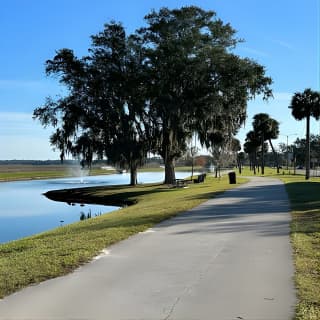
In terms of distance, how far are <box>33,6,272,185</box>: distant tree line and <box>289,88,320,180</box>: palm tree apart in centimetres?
1135

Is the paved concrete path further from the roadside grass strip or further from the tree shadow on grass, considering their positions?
the tree shadow on grass

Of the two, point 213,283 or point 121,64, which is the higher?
point 121,64

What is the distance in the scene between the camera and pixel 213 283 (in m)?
6.84

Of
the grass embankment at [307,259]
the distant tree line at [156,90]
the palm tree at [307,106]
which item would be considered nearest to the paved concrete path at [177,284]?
the grass embankment at [307,259]

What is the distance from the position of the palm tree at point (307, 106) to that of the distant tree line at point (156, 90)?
11.4m

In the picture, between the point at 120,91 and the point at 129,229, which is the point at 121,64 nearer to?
the point at 120,91

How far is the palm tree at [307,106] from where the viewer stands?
169ft

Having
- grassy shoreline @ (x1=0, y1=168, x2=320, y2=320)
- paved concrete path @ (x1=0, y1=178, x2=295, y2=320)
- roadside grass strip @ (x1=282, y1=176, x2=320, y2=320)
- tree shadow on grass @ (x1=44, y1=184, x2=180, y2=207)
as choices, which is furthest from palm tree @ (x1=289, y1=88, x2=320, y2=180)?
paved concrete path @ (x1=0, y1=178, x2=295, y2=320)

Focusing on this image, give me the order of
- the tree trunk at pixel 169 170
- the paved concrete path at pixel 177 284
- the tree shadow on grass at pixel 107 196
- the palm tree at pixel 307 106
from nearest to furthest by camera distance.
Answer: the paved concrete path at pixel 177 284 < the tree shadow on grass at pixel 107 196 < the tree trunk at pixel 169 170 < the palm tree at pixel 307 106

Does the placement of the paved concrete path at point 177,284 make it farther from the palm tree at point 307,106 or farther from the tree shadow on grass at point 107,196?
the palm tree at point 307,106

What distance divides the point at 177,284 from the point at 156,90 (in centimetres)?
3095

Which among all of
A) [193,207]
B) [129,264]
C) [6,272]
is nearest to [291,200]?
[193,207]

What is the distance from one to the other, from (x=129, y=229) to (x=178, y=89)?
2725cm

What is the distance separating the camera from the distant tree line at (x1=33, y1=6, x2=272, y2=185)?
1462 inches
